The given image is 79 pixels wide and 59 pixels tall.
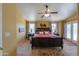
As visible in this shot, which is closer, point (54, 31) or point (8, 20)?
point (8, 20)

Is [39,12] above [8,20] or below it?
above

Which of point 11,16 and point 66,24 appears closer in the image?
point 11,16

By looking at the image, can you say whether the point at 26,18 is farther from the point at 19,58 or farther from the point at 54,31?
the point at 19,58

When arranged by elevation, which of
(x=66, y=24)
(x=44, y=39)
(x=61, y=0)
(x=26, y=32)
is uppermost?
(x=61, y=0)

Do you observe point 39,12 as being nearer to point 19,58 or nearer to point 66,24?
point 66,24

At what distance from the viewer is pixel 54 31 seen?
4004 mm

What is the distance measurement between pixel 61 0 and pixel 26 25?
2179 millimetres

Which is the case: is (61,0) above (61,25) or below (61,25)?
above

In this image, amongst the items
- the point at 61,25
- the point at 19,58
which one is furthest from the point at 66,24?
the point at 19,58

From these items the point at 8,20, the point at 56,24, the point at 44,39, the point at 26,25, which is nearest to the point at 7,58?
the point at 8,20

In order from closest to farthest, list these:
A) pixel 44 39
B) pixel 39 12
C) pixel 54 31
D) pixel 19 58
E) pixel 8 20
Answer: pixel 19 58
pixel 8 20
pixel 54 31
pixel 39 12
pixel 44 39

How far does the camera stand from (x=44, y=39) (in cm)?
586

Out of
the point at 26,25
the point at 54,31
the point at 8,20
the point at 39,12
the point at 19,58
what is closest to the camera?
the point at 19,58

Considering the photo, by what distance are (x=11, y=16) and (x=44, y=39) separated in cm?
315
